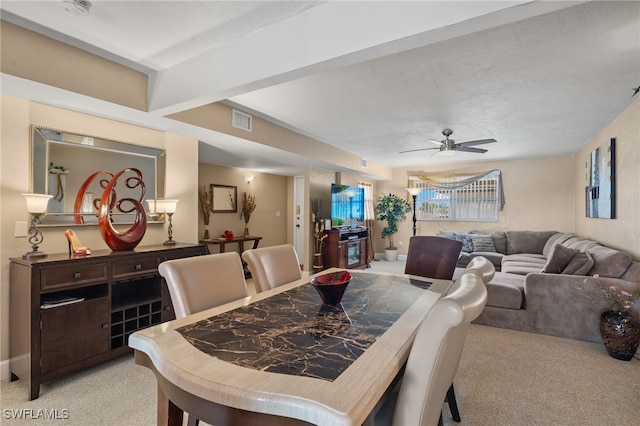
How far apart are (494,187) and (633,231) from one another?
388cm

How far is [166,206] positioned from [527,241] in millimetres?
6292

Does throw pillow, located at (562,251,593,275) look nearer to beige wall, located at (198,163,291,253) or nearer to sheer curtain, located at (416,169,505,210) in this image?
sheer curtain, located at (416,169,505,210)

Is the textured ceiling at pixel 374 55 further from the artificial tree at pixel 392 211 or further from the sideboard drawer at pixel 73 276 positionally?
the artificial tree at pixel 392 211

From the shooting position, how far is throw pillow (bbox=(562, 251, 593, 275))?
10.1ft

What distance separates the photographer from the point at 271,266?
2.19 m

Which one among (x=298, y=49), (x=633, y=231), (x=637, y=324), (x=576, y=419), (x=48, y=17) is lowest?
(x=576, y=419)

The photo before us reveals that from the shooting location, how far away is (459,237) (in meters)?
6.16

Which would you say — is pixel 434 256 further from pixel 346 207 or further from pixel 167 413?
pixel 346 207

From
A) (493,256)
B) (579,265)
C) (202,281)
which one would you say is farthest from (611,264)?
(202,281)

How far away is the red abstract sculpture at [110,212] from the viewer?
263 centimetres

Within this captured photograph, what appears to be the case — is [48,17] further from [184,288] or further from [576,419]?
[576,419]

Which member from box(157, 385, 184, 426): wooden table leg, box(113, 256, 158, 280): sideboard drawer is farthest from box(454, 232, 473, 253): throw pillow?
box(157, 385, 184, 426): wooden table leg

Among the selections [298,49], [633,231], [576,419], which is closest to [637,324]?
[633,231]

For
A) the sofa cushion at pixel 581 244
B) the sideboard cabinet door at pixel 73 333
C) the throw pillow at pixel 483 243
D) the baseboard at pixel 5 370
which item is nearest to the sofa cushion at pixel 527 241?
the throw pillow at pixel 483 243
